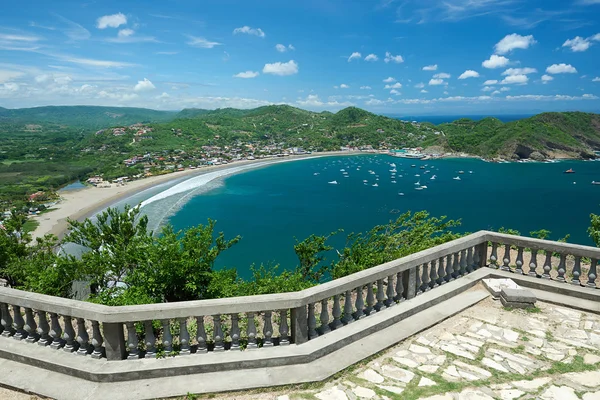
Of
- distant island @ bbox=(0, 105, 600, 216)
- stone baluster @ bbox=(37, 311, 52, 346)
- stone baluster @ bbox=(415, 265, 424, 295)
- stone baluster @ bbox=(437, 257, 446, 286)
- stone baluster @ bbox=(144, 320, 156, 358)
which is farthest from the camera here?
distant island @ bbox=(0, 105, 600, 216)

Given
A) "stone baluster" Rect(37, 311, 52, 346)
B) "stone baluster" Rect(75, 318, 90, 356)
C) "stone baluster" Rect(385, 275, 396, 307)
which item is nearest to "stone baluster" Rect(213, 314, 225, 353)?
"stone baluster" Rect(75, 318, 90, 356)

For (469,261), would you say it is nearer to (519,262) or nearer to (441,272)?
(519,262)

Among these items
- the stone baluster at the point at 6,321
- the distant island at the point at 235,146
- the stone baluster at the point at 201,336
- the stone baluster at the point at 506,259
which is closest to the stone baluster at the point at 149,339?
the stone baluster at the point at 201,336

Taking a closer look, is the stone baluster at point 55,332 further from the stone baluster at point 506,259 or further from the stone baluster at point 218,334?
the stone baluster at point 506,259

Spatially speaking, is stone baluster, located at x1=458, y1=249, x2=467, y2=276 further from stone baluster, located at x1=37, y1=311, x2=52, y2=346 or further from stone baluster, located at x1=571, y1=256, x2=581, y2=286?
stone baluster, located at x1=37, y1=311, x2=52, y2=346

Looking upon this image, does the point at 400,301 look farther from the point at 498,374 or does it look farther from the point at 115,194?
the point at 115,194

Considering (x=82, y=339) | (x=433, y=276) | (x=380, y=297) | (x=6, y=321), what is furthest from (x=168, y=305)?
(x=433, y=276)
